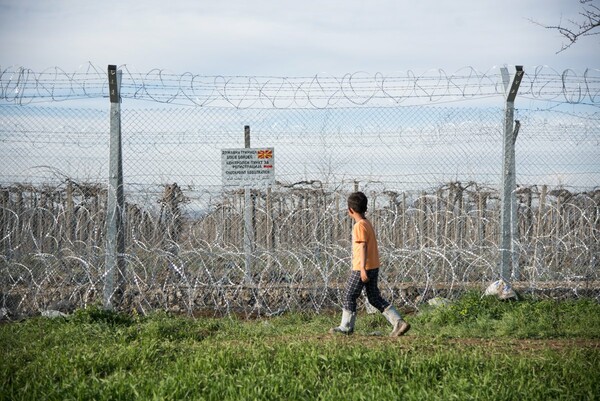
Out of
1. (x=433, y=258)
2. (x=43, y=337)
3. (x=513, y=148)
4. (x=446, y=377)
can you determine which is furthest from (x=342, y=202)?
(x=446, y=377)

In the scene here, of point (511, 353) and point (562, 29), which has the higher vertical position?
point (562, 29)

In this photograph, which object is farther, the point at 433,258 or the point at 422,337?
the point at 433,258

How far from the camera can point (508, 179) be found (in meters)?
9.77

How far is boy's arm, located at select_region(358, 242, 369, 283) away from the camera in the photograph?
7.31m

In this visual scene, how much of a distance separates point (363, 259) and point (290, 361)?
1.65 m

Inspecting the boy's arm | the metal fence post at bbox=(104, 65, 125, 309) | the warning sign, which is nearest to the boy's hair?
the boy's arm

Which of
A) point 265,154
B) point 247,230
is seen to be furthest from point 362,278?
point 265,154

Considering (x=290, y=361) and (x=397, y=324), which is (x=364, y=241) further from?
(x=290, y=361)

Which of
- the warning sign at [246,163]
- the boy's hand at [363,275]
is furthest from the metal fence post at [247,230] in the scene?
the boy's hand at [363,275]

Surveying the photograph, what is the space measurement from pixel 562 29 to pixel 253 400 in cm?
547

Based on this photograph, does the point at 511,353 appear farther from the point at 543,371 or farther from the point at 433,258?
the point at 433,258

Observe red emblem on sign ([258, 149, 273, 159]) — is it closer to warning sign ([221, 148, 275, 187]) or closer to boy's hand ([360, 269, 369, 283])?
warning sign ([221, 148, 275, 187])

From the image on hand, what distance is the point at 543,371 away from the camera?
5.79m

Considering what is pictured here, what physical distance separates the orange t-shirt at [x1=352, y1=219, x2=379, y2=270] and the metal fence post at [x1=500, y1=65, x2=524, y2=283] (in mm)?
2630
